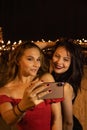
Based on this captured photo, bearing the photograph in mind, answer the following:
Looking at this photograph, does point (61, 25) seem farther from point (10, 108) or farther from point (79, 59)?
point (10, 108)

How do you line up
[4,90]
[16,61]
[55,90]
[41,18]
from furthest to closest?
[41,18] → [16,61] → [4,90] → [55,90]

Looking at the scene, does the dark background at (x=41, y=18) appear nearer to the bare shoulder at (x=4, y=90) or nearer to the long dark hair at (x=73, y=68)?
the long dark hair at (x=73, y=68)

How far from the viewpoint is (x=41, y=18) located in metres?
6.12

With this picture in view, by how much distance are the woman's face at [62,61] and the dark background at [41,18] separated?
4.09m

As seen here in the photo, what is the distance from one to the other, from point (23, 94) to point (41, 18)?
194 inches

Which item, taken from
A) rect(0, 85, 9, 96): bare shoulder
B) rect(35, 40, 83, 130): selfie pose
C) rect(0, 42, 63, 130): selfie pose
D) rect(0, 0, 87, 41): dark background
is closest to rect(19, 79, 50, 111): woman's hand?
rect(0, 42, 63, 130): selfie pose

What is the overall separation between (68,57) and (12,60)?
34 cm

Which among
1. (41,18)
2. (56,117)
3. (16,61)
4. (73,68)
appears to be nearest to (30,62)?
(16,61)

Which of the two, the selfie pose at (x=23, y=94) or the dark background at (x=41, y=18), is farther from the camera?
the dark background at (x=41, y=18)

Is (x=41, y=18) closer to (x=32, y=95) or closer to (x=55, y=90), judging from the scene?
(x=55, y=90)

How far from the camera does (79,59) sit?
5.55ft

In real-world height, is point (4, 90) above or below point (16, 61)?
below

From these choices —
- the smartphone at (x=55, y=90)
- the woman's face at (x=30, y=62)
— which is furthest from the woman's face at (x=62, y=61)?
the smartphone at (x=55, y=90)

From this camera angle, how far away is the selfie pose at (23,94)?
124 cm
